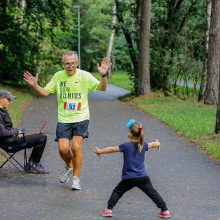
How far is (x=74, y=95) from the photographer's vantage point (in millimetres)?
8500

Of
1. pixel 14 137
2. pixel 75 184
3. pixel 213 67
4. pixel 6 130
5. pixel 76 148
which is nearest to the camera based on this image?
pixel 75 184

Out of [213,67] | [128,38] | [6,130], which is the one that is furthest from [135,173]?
[128,38]

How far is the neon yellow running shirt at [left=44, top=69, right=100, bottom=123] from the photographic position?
335 inches

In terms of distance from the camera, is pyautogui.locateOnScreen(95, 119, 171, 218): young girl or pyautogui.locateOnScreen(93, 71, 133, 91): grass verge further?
pyautogui.locateOnScreen(93, 71, 133, 91): grass verge

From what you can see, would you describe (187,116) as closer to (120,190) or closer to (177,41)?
(177,41)

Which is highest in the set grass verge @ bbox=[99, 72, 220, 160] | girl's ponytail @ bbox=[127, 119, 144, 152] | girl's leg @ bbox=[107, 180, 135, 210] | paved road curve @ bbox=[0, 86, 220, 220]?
girl's ponytail @ bbox=[127, 119, 144, 152]

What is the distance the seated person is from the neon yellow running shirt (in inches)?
39.9

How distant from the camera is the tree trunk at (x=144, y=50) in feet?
84.4

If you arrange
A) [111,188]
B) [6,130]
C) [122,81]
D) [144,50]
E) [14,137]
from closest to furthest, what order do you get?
[111,188] → [6,130] → [14,137] → [144,50] → [122,81]

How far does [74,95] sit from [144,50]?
58.5ft

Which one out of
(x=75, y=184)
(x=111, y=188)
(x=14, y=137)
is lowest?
(x=111, y=188)

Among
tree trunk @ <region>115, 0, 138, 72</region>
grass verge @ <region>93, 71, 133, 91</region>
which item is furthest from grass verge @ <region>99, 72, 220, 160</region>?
grass verge @ <region>93, 71, 133, 91</region>

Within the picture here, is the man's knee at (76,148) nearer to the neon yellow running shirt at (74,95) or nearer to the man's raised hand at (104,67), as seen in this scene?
the neon yellow running shirt at (74,95)

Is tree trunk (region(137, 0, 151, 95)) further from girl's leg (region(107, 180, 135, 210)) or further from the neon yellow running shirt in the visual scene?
girl's leg (region(107, 180, 135, 210))
